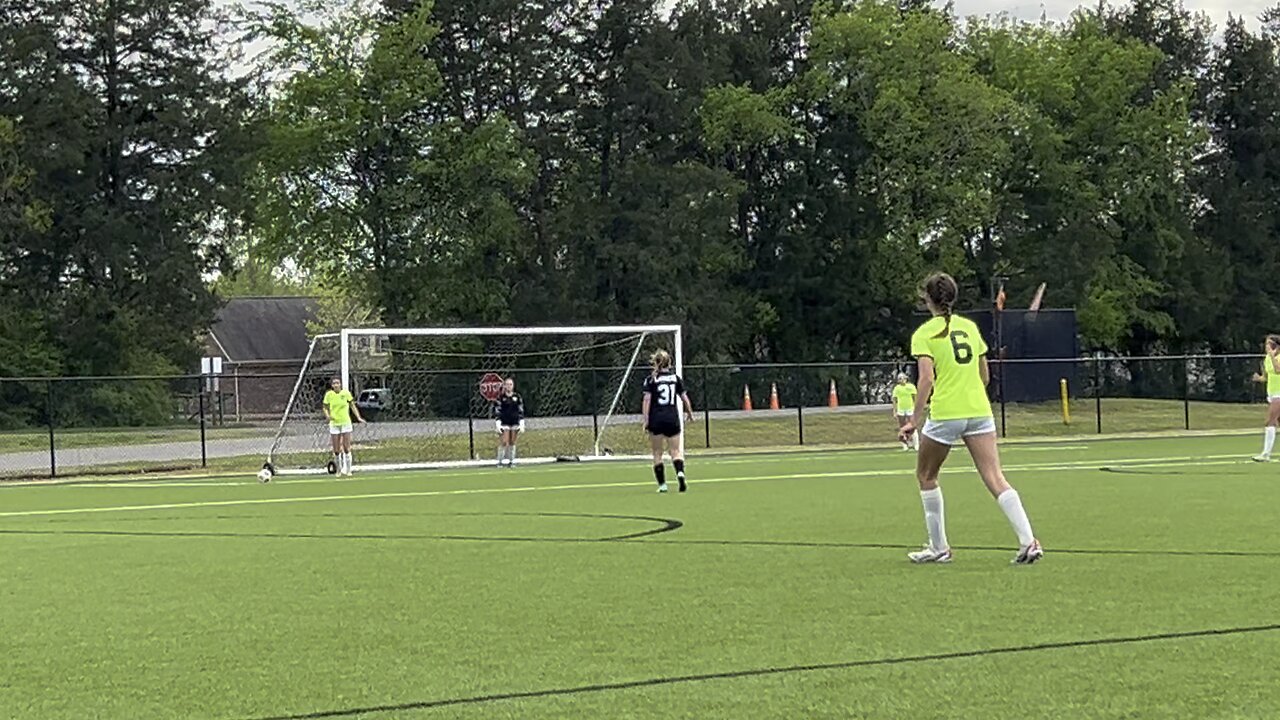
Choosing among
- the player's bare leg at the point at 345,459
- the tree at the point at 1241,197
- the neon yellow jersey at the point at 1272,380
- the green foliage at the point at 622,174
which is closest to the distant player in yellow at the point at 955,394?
the neon yellow jersey at the point at 1272,380

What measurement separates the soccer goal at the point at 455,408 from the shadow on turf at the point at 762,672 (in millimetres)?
23902

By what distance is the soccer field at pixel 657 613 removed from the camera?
6199 millimetres

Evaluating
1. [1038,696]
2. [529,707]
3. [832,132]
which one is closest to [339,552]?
[529,707]

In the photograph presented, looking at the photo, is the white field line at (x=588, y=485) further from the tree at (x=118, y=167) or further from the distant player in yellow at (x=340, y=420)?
the tree at (x=118, y=167)

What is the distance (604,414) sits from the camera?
122 ft

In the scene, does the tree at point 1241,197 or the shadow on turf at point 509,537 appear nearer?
the shadow on turf at point 509,537

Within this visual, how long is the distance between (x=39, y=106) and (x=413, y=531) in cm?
4719

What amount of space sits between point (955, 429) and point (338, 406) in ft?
62.7

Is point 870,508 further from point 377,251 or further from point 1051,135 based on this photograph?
point 1051,135

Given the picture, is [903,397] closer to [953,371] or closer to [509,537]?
[509,537]

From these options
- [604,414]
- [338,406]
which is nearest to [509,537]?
[338,406]

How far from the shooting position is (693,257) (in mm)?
63062

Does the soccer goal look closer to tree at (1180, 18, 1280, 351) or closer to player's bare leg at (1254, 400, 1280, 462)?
player's bare leg at (1254, 400, 1280, 462)

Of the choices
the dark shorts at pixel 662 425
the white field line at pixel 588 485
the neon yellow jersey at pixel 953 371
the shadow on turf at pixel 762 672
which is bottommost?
the white field line at pixel 588 485
